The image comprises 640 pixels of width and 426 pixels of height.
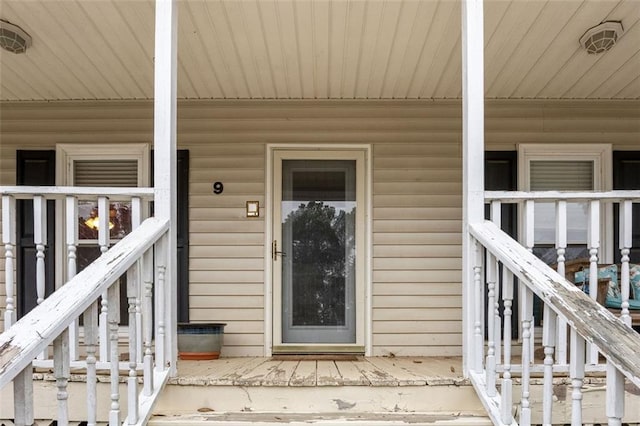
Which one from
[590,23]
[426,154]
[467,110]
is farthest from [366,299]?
[590,23]

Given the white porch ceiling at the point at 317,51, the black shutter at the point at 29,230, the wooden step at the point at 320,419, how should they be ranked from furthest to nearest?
the black shutter at the point at 29,230 < the white porch ceiling at the point at 317,51 < the wooden step at the point at 320,419

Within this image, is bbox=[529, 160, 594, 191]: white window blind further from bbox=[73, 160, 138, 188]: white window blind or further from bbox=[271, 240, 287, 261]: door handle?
bbox=[73, 160, 138, 188]: white window blind

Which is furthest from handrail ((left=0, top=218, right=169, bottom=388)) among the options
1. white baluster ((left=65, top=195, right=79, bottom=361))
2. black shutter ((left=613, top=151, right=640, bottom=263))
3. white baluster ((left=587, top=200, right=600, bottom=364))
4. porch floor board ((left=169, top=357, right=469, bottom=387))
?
black shutter ((left=613, top=151, right=640, bottom=263))

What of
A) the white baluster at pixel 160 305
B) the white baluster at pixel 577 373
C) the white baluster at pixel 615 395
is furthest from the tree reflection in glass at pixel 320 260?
the white baluster at pixel 615 395

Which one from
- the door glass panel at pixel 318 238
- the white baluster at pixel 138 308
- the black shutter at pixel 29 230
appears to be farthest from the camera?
the door glass panel at pixel 318 238

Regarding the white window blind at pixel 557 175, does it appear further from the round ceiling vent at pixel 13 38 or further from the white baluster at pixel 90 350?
the round ceiling vent at pixel 13 38

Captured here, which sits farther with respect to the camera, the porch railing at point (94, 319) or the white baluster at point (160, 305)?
the white baluster at point (160, 305)

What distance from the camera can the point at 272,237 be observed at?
3.96 metres

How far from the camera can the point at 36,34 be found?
9.39ft

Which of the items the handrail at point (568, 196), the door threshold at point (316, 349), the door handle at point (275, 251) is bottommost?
the door threshold at point (316, 349)

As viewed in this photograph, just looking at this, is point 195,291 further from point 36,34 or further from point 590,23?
point 590,23

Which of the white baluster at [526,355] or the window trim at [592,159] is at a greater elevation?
the window trim at [592,159]

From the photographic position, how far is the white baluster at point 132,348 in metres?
1.80

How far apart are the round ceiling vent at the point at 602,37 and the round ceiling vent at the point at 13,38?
11.3 feet
